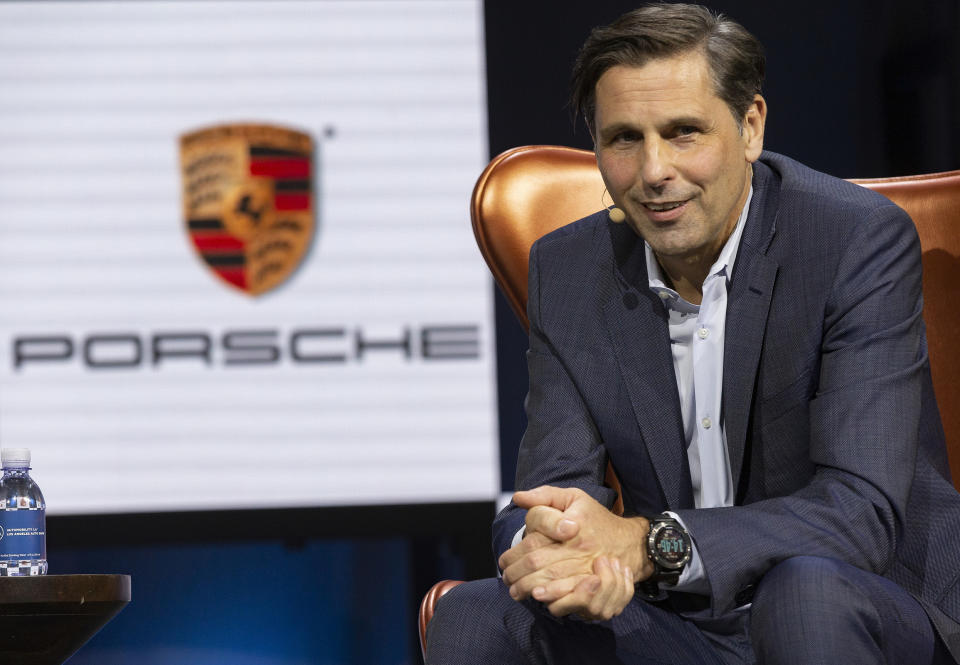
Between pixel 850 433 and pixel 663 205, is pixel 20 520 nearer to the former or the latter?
pixel 663 205

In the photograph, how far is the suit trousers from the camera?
1.26 metres

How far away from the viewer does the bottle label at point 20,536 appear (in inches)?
82.4

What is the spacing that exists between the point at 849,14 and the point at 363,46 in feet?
4.99

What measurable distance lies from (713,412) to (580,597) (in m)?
0.46

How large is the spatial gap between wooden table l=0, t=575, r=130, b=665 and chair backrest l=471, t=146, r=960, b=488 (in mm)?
866

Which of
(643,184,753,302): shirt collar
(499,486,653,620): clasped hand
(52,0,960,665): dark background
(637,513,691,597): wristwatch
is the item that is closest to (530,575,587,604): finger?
(499,486,653,620): clasped hand

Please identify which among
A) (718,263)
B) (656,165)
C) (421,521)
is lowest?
(421,521)

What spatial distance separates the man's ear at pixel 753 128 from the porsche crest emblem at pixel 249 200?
6.94 feet

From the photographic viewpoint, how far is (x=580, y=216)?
7.23 feet

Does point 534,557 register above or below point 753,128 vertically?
below

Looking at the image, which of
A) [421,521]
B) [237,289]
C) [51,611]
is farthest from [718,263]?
[237,289]

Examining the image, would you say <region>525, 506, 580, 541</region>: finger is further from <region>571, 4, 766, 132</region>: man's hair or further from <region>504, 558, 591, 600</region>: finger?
<region>571, 4, 766, 132</region>: man's hair

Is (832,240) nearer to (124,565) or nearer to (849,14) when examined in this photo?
(849,14)

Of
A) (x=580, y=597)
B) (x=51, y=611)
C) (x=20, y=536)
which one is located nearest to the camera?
(x=580, y=597)
